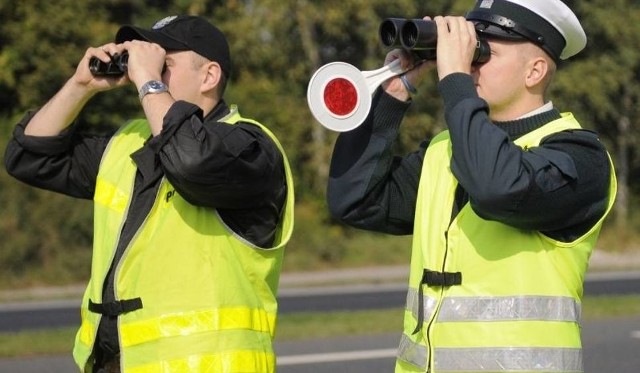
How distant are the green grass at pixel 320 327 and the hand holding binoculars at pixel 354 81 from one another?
722cm

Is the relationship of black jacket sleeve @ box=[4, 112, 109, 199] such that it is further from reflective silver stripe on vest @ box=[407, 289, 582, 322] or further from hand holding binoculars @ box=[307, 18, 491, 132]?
reflective silver stripe on vest @ box=[407, 289, 582, 322]

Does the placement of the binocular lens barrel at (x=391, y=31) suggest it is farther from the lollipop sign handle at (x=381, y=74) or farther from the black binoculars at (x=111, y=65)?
the black binoculars at (x=111, y=65)

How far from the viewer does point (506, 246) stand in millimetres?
3285

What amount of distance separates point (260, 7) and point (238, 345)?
19.9 m

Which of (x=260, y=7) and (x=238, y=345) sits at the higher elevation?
(x=260, y=7)

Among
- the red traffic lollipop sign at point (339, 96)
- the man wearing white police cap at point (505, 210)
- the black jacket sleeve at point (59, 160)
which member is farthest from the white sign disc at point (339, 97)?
the black jacket sleeve at point (59, 160)

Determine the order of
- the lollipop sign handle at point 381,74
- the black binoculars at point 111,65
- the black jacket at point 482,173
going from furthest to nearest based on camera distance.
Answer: the black binoculars at point 111,65, the lollipop sign handle at point 381,74, the black jacket at point 482,173

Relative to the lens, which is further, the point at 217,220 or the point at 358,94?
the point at 217,220

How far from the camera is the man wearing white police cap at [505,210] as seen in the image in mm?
3133

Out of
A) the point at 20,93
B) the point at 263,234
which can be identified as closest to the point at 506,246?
the point at 263,234

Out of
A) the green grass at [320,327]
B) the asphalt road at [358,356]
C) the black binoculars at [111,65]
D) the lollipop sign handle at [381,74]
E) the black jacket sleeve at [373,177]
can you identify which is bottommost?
the green grass at [320,327]

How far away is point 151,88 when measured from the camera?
3662 mm

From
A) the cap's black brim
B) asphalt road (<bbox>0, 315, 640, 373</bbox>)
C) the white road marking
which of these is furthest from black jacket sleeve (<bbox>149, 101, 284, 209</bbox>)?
the white road marking

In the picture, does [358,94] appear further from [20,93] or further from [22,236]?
[20,93]
